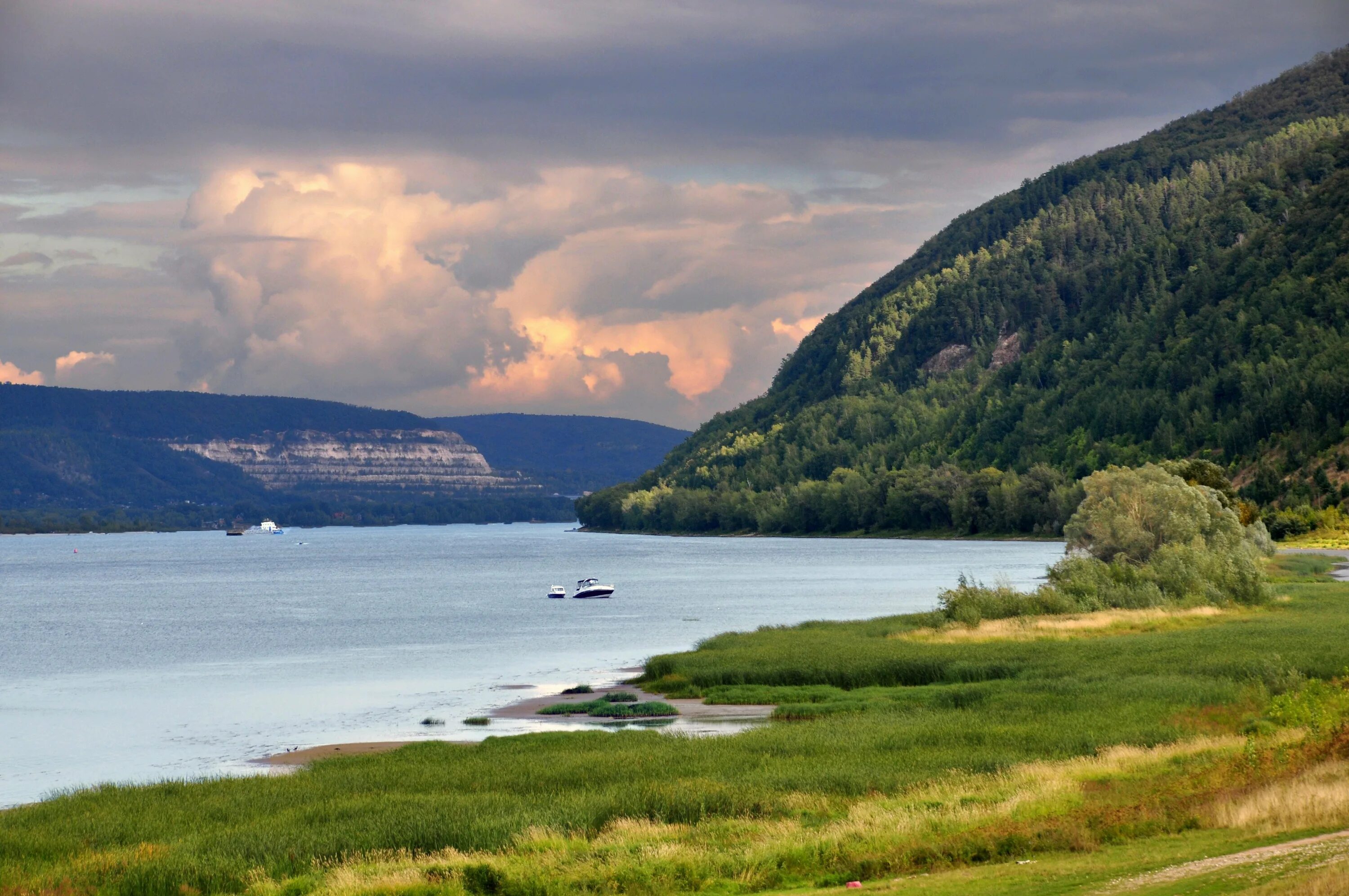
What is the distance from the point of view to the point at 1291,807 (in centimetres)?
2658

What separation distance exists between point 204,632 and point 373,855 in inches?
3441

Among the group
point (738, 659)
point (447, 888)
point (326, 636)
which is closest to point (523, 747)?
point (447, 888)

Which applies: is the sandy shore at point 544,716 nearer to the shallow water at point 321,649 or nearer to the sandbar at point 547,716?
the sandbar at point 547,716

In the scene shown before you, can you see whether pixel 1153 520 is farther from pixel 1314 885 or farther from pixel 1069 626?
pixel 1314 885

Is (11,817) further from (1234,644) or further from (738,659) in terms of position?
(1234,644)

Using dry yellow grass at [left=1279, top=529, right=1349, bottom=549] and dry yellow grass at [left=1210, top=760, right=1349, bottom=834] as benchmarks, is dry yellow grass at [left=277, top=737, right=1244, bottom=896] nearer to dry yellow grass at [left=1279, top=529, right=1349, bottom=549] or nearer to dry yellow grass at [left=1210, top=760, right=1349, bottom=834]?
dry yellow grass at [left=1210, top=760, right=1349, bottom=834]

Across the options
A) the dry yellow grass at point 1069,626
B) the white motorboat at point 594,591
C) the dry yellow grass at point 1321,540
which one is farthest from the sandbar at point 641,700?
the dry yellow grass at point 1321,540

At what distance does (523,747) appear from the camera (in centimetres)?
4541

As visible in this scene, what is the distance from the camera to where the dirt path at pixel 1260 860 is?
866 inches

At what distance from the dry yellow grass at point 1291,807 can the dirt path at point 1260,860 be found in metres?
1.24

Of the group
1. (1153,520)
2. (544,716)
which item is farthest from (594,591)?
(544,716)

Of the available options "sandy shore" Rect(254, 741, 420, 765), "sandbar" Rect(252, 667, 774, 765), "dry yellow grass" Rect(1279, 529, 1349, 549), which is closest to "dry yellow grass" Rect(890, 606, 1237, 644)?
"sandbar" Rect(252, 667, 774, 765)

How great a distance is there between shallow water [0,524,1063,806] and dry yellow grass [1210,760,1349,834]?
2998 centimetres

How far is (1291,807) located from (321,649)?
3049 inches
